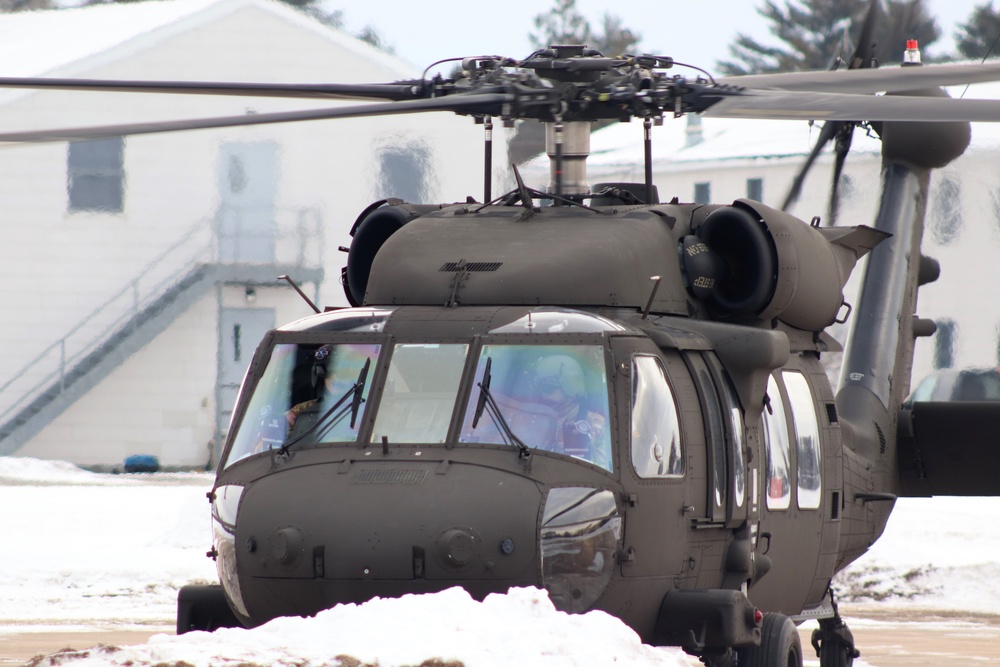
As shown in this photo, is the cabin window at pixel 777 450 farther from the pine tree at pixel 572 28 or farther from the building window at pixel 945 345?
the pine tree at pixel 572 28

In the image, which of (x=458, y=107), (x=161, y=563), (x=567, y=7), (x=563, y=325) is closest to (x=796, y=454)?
(x=563, y=325)

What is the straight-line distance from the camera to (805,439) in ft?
30.1

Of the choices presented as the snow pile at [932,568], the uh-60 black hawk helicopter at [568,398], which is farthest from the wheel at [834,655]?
the snow pile at [932,568]

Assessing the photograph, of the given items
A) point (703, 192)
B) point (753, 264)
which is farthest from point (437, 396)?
point (703, 192)

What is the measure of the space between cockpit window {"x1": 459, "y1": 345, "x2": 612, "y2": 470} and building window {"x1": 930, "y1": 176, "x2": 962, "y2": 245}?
15818mm

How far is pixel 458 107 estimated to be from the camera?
8.18 meters

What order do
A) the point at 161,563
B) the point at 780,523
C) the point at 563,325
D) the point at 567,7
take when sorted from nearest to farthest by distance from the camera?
the point at 563,325 → the point at 780,523 → the point at 161,563 → the point at 567,7

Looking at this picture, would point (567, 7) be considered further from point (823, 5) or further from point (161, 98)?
point (161, 98)

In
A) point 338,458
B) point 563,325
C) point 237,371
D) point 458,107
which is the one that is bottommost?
point 237,371

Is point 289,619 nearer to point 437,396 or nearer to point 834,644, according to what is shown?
point 437,396

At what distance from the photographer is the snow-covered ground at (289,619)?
6359 millimetres

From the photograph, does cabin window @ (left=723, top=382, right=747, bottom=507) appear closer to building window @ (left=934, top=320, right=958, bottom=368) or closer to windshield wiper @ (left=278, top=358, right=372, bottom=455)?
windshield wiper @ (left=278, top=358, right=372, bottom=455)

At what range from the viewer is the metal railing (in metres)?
26.8

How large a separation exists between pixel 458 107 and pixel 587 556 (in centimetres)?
229
